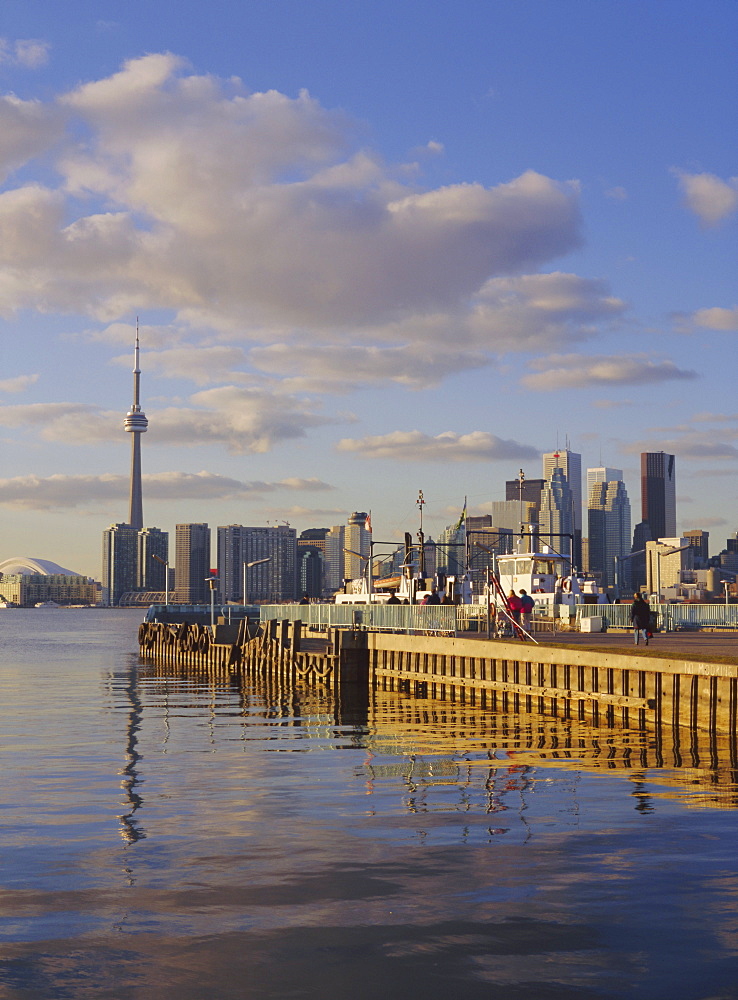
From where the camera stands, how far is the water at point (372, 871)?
1236cm

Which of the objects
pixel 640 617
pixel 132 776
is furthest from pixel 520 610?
pixel 132 776

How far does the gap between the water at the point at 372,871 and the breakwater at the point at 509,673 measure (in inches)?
81.4

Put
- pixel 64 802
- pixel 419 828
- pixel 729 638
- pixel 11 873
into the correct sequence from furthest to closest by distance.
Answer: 1. pixel 729 638
2. pixel 64 802
3. pixel 419 828
4. pixel 11 873

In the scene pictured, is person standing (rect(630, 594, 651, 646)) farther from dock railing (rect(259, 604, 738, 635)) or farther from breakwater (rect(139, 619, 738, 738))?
dock railing (rect(259, 604, 738, 635))

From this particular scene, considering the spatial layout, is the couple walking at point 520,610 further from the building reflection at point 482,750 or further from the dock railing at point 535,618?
the dock railing at point 535,618

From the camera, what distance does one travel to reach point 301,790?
24.2 meters

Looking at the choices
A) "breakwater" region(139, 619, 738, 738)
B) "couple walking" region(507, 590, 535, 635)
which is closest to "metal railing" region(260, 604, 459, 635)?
"breakwater" region(139, 619, 738, 738)

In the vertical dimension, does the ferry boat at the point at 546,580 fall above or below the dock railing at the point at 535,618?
above

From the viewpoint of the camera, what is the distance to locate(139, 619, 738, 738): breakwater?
1248 inches

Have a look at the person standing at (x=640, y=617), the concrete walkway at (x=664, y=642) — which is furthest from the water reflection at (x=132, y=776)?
the person standing at (x=640, y=617)

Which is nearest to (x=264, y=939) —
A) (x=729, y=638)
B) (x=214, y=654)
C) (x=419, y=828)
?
(x=419, y=828)

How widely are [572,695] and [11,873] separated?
2437cm

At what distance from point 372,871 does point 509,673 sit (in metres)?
26.4

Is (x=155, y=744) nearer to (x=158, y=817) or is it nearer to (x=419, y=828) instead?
(x=158, y=817)
